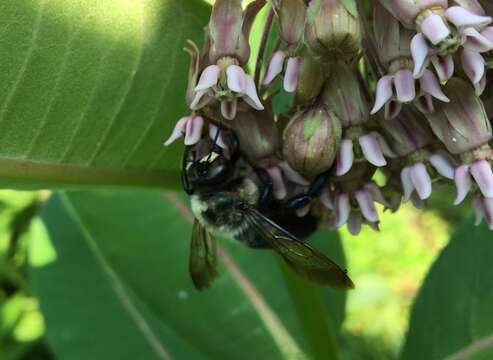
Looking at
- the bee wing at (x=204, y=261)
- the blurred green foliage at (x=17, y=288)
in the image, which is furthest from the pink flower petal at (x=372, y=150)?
the blurred green foliage at (x=17, y=288)

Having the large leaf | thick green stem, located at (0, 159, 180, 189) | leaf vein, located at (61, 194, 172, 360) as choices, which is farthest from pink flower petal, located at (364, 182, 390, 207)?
leaf vein, located at (61, 194, 172, 360)

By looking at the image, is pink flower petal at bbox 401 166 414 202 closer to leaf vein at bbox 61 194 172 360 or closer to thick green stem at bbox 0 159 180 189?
thick green stem at bbox 0 159 180 189

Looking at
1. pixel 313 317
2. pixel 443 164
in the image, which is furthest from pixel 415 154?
pixel 313 317

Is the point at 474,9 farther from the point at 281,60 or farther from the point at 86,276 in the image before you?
the point at 86,276

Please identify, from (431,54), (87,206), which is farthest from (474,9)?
(87,206)

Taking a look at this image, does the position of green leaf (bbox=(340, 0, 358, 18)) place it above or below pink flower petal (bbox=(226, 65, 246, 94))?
above

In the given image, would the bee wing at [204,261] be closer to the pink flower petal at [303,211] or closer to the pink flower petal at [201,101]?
the pink flower petal at [303,211]
